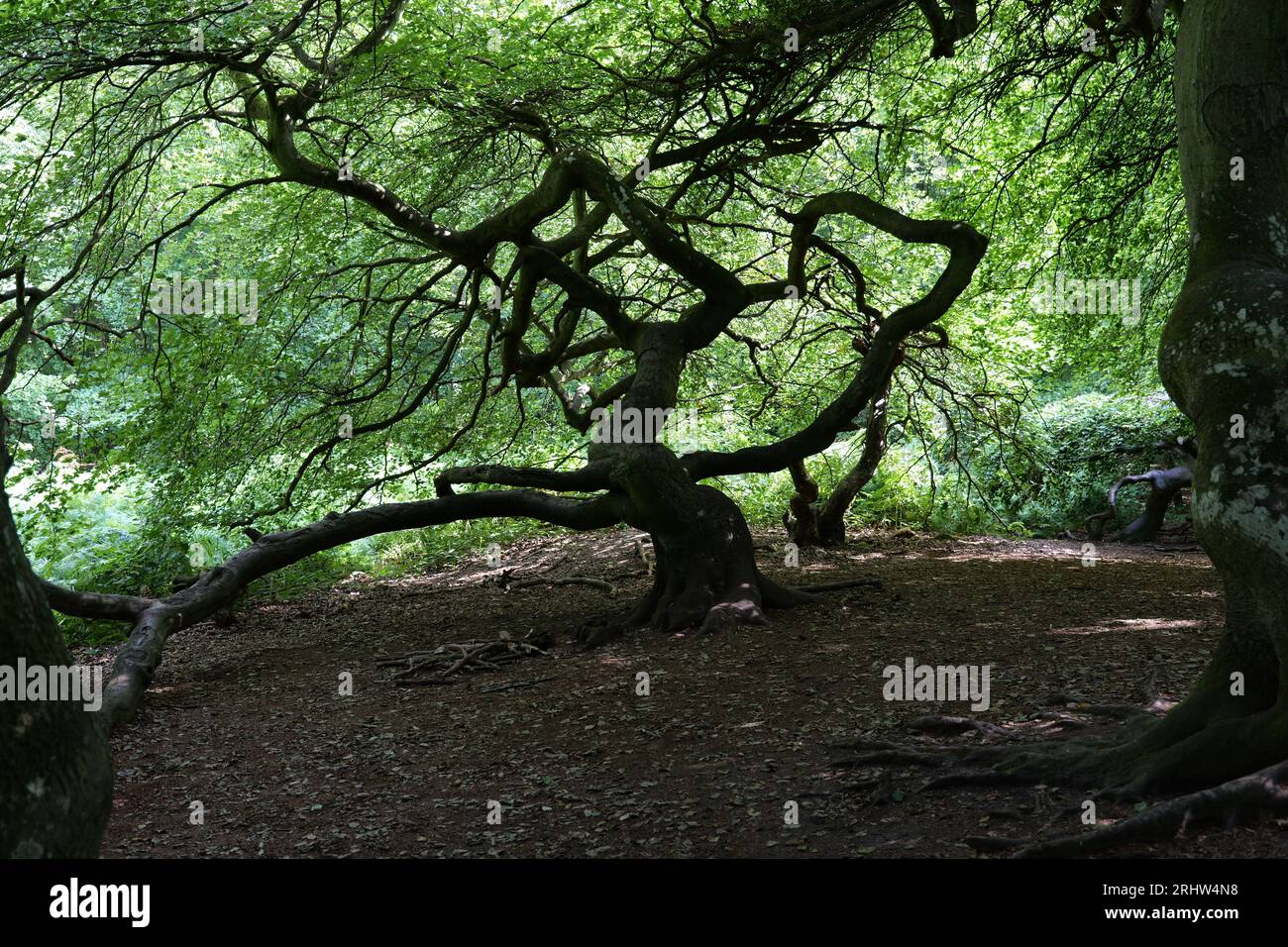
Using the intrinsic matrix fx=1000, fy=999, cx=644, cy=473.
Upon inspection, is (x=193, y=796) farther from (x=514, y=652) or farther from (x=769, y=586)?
(x=769, y=586)

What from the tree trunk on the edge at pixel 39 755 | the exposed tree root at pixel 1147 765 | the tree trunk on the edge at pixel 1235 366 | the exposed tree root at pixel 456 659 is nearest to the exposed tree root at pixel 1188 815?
the exposed tree root at pixel 1147 765

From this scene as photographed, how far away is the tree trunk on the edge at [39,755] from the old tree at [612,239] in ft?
10.1

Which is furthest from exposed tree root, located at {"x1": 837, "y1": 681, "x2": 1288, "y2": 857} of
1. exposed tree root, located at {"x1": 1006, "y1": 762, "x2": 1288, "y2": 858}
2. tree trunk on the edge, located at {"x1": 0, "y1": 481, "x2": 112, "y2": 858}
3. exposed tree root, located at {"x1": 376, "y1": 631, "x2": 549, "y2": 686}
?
exposed tree root, located at {"x1": 376, "y1": 631, "x2": 549, "y2": 686}

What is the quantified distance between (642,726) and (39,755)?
11.7 ft

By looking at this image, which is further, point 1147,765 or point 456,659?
point 456,659

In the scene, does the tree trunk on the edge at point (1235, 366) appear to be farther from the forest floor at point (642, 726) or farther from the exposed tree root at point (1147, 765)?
the forest floor at point (642, 726)

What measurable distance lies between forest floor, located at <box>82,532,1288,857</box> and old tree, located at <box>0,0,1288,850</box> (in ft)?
1.49

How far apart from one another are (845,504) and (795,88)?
5320 millimetres

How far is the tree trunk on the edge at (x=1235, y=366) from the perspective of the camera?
3469 mm

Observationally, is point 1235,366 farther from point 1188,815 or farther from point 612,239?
point 612,239

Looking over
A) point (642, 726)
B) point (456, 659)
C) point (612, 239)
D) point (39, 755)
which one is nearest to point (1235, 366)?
point (642, 726)

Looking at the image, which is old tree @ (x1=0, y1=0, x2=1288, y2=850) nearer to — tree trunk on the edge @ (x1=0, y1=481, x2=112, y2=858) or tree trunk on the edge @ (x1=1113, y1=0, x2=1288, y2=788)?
tree trunk on the edge @ (x1=1113, y1=0, x2=1288, y2=788)

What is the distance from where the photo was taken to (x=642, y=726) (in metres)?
5.69

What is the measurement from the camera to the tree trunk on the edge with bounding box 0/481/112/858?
250cm
